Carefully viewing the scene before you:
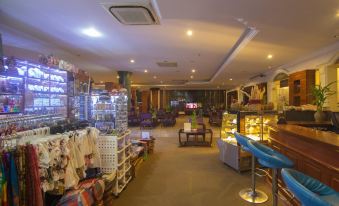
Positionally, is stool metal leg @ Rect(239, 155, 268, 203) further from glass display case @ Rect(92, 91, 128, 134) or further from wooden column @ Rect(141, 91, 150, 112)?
wooden column @ Rect(141, 91, 150, 112)

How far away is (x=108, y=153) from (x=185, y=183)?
1595mm

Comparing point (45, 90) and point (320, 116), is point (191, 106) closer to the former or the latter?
point (320, 116)

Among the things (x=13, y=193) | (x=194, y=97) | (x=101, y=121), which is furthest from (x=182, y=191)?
(x=194, y=97)

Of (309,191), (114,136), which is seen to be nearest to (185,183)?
(114,136)

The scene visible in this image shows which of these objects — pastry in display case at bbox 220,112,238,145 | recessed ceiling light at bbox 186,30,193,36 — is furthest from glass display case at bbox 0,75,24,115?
pastry in display case at bbox 220,112,238,145

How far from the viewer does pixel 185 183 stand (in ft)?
13.5

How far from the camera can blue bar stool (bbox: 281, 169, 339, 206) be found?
123 cm

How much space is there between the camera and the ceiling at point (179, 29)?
320 centimetres

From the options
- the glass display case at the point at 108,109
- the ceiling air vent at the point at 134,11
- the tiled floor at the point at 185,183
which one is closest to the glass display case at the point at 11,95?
the ceiling air vent at the point at 134,11

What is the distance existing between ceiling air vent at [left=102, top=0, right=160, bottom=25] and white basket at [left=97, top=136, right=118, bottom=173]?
2022 millimetres

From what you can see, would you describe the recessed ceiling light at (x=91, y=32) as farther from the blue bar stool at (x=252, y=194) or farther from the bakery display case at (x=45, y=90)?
the blue bar stool at (x=252, y=194)

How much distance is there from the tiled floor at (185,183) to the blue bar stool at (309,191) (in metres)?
1.78

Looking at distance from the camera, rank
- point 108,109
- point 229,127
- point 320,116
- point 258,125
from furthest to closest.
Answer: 1. point 229,127
2. point 258,125
3. point 108,109
4. point 320,116

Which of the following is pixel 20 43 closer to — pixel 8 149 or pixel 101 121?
pixel 101 121
